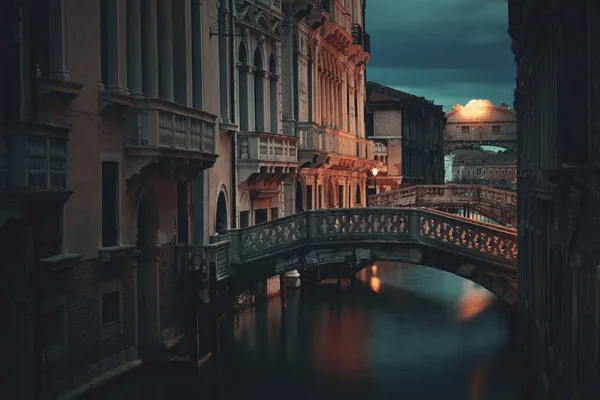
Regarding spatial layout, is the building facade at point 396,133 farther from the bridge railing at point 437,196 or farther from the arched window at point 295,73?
the arched window at point 295,73

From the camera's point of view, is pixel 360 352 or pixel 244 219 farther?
pixel 244 219

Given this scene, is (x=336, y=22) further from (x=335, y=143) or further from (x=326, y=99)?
(x=335, y=143)

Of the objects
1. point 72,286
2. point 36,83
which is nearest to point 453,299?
point 72,286

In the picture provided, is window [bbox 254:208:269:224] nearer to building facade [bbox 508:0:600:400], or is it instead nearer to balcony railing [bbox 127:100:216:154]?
balcony railing [bbox 127:100:216:154]

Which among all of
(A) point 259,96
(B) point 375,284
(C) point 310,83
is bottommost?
(B) point 375,284

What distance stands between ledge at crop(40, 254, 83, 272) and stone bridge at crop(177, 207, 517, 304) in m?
6.81

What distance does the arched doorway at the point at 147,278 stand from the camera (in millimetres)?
19203

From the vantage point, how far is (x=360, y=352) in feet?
73.5

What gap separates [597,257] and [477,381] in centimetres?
871

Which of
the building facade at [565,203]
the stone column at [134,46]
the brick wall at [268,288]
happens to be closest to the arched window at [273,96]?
the brick wall at [268,288]

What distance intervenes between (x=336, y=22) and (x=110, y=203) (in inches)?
802

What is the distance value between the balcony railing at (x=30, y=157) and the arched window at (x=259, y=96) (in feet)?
46.9

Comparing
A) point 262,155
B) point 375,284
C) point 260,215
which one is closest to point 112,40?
point 262,155

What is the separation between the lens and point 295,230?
23500 millimetres
